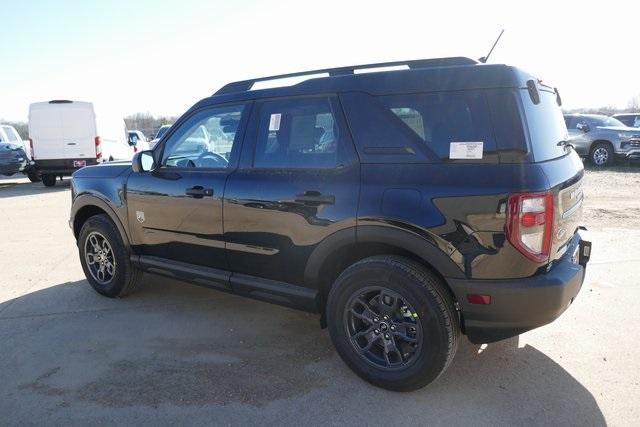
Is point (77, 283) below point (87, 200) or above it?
below

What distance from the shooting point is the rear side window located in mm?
2625

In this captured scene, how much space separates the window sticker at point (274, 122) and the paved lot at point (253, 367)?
5.22 ft

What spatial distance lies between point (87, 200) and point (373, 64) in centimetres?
305

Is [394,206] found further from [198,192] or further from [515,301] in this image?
[198,192]

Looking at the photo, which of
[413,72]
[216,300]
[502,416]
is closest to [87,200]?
[216,300]

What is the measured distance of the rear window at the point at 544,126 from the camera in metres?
2.61

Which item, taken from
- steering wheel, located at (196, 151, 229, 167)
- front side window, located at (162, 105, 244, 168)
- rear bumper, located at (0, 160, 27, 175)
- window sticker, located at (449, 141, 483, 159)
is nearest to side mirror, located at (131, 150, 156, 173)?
front side window, located at (162, 105, 244, 168)

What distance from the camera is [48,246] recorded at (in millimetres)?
6789

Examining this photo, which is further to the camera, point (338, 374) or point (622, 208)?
point (622, 208)

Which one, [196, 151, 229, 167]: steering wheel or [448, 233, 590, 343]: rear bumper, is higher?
[196, 151, 229, 167]: steering wheel

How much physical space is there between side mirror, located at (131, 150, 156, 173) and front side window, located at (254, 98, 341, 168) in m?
1.20

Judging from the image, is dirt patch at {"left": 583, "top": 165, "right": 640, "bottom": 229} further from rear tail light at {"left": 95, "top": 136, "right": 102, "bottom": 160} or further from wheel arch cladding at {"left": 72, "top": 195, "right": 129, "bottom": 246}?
rear tail light at {"left": 95, "top": 136, "right": 102, "bottom": 160}

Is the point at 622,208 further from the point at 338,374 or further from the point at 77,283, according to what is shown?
the point at 77,283

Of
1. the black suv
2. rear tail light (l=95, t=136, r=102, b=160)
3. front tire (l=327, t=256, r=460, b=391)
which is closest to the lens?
the black suv
